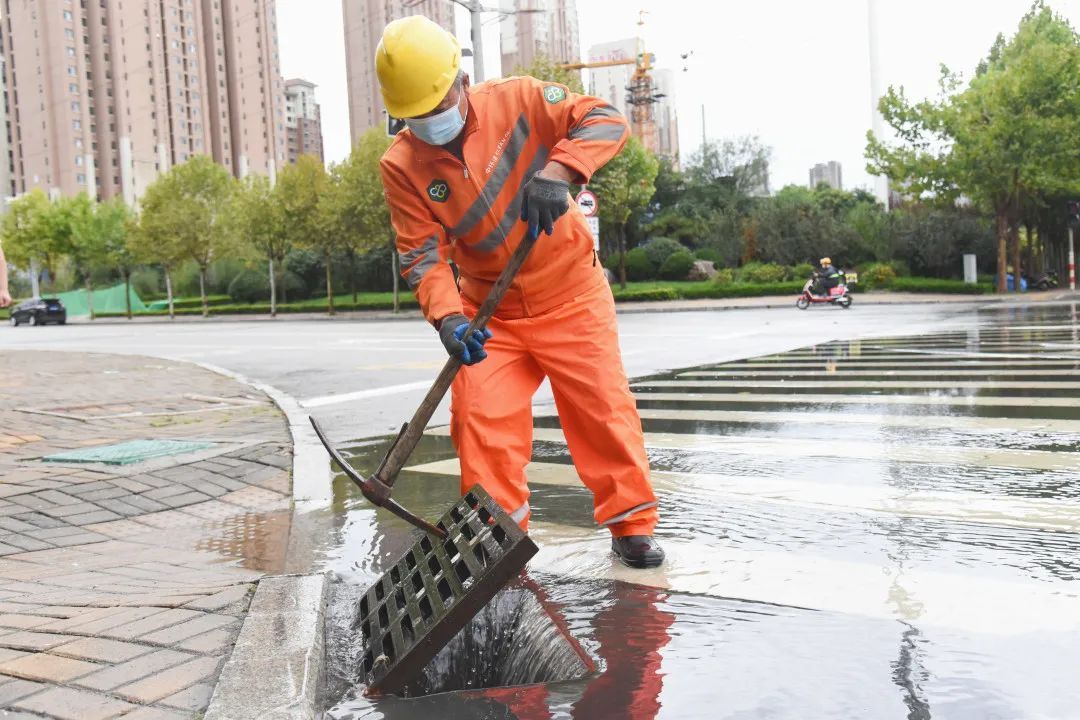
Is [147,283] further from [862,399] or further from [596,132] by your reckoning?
[596,132]

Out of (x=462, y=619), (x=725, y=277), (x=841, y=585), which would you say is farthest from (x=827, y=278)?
(x=462, y=619)

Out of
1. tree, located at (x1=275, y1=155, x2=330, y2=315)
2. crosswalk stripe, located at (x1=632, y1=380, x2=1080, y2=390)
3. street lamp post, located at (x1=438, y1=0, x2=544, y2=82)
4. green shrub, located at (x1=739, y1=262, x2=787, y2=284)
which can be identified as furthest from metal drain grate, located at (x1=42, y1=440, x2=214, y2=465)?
tree, located at (x1=275, y1=155, x2=330, y2=315)

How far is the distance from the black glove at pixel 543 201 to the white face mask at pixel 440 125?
32 cm

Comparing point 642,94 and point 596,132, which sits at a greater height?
point 642,94

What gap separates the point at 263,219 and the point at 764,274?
64.0ft

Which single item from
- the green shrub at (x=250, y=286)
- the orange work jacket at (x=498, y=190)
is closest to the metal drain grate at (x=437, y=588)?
the orange work jacket at (x=498, y=190)

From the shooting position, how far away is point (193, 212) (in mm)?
Answer: 43938

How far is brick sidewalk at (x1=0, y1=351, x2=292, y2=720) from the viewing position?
2.26 meters

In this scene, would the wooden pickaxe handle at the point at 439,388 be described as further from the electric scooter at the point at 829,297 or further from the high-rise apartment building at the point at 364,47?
the high-rise apartment building at the point at 364,47

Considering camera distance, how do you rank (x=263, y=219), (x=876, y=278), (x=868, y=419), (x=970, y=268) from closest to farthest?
(x=868, y=419) → (x=970, y=268) → (x=876, y=278) → (x=263, y=219)

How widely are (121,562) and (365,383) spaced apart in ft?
21.7

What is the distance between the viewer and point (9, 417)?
25.3ft

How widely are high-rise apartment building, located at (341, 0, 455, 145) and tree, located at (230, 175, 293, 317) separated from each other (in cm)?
406

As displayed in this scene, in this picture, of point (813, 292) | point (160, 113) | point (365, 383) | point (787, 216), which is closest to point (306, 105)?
point (160, 113)
